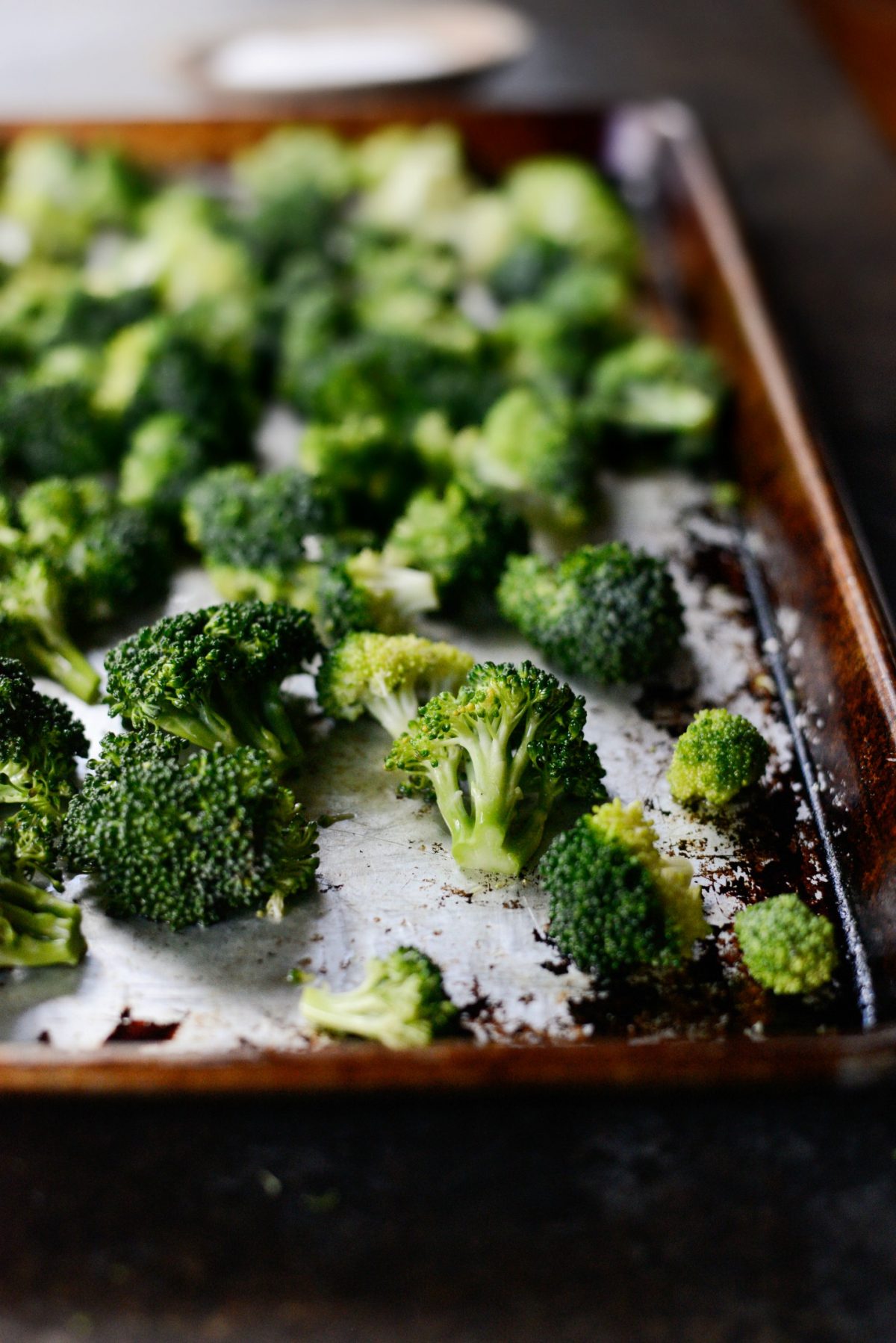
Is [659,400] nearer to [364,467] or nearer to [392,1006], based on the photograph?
[364,467]

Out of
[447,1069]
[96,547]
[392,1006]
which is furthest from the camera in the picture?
[96,547]

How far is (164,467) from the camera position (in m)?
2.28

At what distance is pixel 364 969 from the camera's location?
155 cm

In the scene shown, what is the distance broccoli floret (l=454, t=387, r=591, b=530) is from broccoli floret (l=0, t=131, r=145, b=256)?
58.5 inches

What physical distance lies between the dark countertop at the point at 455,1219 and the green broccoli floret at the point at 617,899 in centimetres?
20

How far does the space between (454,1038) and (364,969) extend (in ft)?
0.54

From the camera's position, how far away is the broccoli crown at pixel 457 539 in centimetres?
207

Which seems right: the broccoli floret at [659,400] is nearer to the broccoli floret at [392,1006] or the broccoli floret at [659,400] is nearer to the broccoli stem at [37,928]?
the broccoli floret at [392,1006]

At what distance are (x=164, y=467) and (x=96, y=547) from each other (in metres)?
0.28

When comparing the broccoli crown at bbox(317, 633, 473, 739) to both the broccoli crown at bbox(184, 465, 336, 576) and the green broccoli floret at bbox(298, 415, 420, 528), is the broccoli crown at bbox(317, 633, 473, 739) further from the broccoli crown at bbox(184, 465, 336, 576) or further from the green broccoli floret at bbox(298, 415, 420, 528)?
the green broccoli floret at bbox(298, 415, 420, 528)

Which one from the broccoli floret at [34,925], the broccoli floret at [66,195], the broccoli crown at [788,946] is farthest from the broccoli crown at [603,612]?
the broccoli floret at [66,195]

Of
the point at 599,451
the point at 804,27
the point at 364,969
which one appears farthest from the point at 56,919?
the point at 804,27

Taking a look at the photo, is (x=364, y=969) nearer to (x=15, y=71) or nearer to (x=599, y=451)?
(x=599, y=451)

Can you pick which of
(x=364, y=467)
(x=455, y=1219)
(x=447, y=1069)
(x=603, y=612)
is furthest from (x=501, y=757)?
(x=364, y=467)
